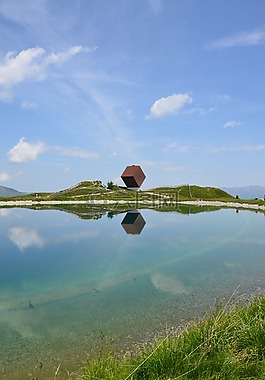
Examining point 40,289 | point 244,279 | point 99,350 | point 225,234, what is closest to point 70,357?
point 99,350

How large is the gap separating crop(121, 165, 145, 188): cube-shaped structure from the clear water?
5082 cm

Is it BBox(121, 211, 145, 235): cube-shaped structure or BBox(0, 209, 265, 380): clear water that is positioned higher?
BBox(121, 211, 145, 235): cube-shaped structure

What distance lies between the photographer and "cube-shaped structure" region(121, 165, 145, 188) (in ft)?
249

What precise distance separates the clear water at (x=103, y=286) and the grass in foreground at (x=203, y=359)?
6.19 feet

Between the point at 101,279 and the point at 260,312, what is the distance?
8.06 metres

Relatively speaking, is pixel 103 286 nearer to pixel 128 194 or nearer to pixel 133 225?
pixel 133 225

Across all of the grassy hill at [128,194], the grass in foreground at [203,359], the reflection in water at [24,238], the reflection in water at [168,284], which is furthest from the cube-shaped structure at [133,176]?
the grass in foreground at [203,359]

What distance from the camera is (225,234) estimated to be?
25.3 metres

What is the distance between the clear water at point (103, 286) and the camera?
25.9 ft

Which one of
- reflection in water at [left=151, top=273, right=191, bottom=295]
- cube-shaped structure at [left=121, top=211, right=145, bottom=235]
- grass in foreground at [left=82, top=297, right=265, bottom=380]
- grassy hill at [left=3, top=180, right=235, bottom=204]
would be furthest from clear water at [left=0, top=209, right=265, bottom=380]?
grassy hill at [left=3, top=180, right=235, bottom=204]

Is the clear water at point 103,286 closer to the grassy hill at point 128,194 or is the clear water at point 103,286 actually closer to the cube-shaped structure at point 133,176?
the grassy hill at point 128,194

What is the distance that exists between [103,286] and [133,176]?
62.9 meters

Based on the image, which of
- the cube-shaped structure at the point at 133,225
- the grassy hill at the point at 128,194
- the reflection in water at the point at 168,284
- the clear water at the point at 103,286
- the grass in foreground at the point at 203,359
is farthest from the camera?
the grassy hill at the point at 128,194

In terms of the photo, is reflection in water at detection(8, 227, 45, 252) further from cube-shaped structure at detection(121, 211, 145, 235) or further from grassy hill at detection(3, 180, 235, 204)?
grassy hill at detection(3, 180, 235, 204)
